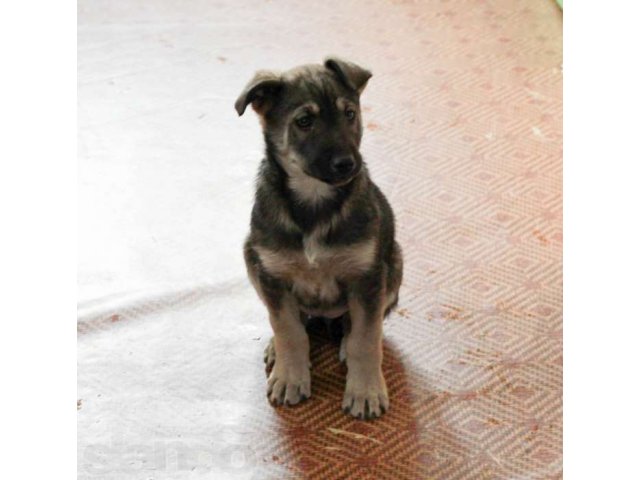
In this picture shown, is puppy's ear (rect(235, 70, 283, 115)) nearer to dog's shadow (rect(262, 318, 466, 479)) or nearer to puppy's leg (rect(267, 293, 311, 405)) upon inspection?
puppy's leg (rect(267, 293, 311, 405))

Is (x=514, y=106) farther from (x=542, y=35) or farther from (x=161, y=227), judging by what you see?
(x=161, y=227)

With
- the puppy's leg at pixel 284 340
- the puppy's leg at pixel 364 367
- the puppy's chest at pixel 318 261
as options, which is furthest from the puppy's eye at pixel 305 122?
the puppy's leg at pixel 364 367

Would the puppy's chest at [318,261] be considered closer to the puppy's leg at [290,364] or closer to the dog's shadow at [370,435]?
the puppy's leg at [290,364]

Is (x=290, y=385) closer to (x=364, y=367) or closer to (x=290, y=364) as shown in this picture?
(x=290, y=364)

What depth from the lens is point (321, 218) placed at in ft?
10.2

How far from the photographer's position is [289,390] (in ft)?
11.3

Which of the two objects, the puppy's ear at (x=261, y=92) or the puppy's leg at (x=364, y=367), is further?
the puppy's leg at (x=364, y=367)

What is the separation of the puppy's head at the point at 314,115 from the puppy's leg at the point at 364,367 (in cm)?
53

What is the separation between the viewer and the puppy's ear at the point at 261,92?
297 cm

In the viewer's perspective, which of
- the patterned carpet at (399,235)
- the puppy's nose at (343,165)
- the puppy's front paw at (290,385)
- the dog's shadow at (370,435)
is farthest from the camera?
the puppy's front paw at (290,385)

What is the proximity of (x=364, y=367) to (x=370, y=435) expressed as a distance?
247mm

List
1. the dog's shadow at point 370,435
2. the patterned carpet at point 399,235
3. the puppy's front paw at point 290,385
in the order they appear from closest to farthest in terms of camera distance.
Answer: the dog's shadow at point 370,435 → the patterned carpet at point 399,235 → the puppy's front paw at point 290,385

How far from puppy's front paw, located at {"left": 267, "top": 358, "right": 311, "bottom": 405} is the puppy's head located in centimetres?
79

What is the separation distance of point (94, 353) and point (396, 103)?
95.1 inches
